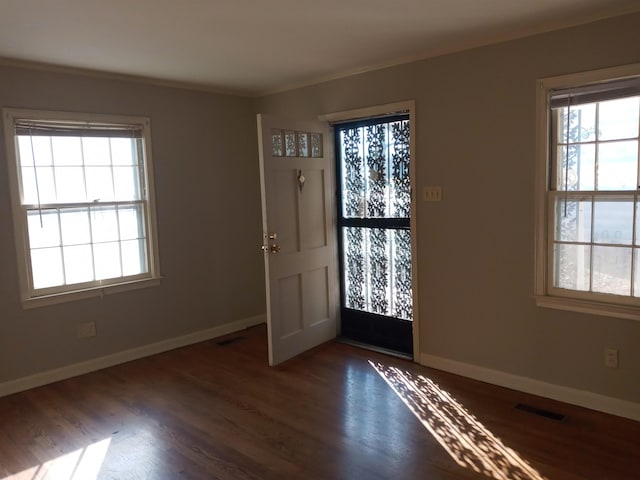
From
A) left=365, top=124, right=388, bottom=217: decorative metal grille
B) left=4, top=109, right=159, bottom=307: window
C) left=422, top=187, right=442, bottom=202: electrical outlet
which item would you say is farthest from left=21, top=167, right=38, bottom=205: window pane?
left=422, top=187, right=442, bottom=202: electrical outlet

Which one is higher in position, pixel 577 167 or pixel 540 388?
pixel 577 167

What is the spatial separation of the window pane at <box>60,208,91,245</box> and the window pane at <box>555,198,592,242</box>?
11.3 ft

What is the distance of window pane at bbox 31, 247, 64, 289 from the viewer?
3627 mm

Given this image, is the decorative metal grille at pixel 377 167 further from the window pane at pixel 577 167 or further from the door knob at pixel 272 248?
the window pane at pixel 577 167

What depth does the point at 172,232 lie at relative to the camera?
14.4ft

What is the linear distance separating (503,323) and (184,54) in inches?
114

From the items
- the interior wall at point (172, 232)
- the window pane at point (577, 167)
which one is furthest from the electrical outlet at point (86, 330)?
the window pane at point (577, 167)

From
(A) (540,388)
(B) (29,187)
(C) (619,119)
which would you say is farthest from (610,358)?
(B) (29,187)

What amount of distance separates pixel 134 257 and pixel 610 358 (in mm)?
3614

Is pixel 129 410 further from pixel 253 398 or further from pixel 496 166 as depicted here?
pixel 496 166

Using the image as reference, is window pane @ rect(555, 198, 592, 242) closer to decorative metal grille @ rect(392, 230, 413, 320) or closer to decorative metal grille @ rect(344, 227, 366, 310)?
decorative metal grille @ rect(392, 230, 413, 320)

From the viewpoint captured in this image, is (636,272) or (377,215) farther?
(377,215)

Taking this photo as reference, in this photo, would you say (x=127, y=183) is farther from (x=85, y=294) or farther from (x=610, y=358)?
(x=610, y=358)

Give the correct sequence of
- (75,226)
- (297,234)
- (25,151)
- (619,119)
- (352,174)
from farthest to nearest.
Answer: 1. (352,174)
2. (297,234)
3. (75,226)
4. (25,151)
5. (619,119)
